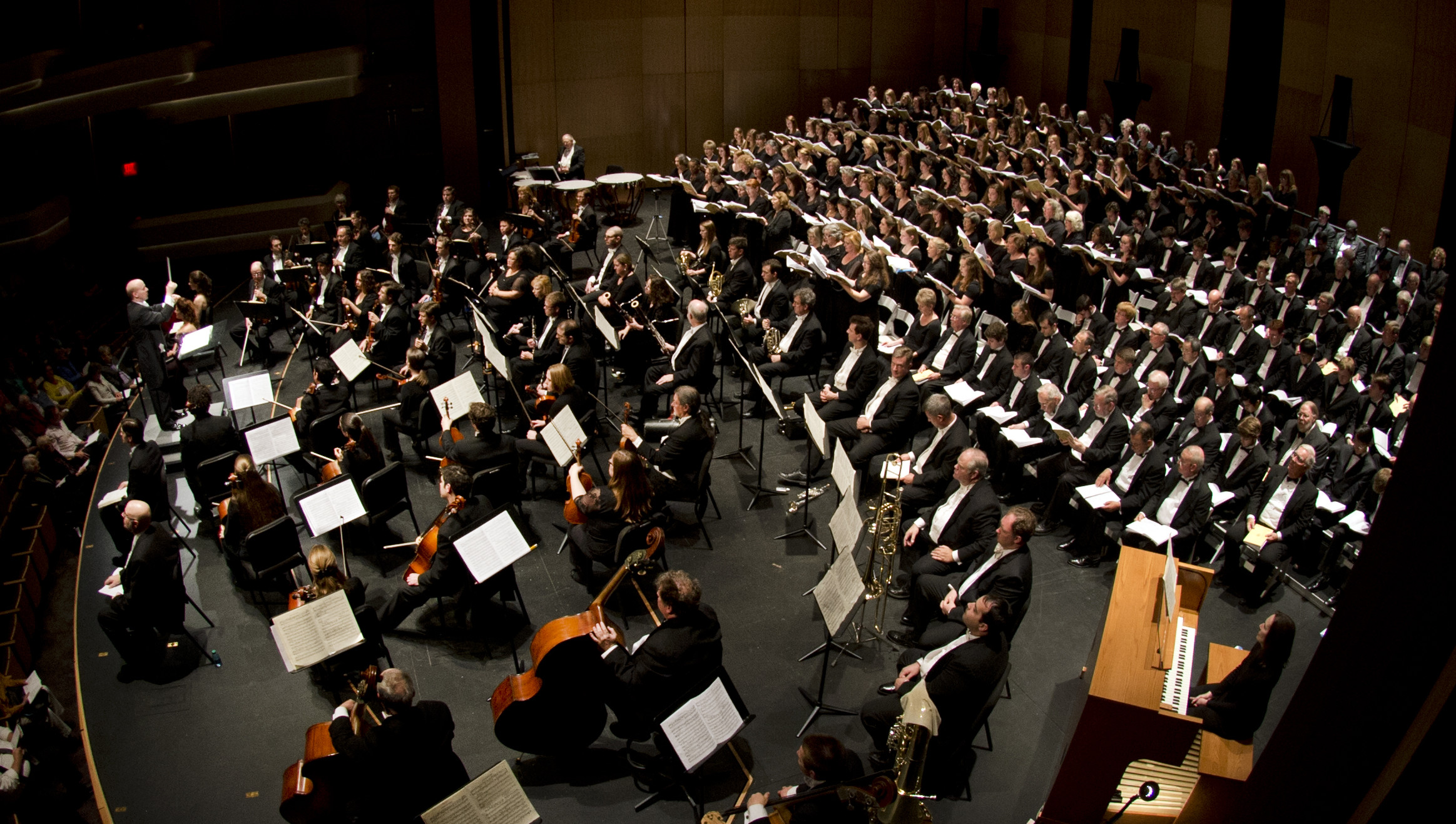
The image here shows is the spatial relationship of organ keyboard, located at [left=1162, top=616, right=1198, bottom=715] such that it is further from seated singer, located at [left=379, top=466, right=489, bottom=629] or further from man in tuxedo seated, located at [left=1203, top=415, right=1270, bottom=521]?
seated singer, located at [left=379, top=466, right=489, bottom=629]

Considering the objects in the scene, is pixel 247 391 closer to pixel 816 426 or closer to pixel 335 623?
pixel 335 623

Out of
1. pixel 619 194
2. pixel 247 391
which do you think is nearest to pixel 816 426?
pixel 247 391

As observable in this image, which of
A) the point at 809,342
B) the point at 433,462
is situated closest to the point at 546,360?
the point at 433,462

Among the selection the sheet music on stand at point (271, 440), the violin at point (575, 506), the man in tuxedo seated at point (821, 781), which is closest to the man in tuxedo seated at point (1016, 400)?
the violin at point (575, 506)

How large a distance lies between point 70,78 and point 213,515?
7.66 metres

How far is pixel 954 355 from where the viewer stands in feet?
27.2

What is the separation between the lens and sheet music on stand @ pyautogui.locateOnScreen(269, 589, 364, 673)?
192 inches

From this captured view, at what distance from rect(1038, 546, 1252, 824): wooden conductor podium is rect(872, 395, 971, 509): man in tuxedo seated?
79.4 inches

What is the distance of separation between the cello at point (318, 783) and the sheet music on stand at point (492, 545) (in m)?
0.89

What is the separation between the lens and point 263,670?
19.9ft

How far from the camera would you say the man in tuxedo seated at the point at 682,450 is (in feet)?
22.0

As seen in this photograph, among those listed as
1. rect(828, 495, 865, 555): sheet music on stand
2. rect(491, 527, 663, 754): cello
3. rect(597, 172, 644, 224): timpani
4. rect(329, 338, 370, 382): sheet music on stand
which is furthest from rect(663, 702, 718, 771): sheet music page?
rect(597, 172, 644, 224): timpani

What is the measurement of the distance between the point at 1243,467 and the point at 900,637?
2839 millimetres

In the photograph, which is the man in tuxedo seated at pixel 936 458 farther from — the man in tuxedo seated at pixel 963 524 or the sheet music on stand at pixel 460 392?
the sheet music on stand at pixel 460 392
